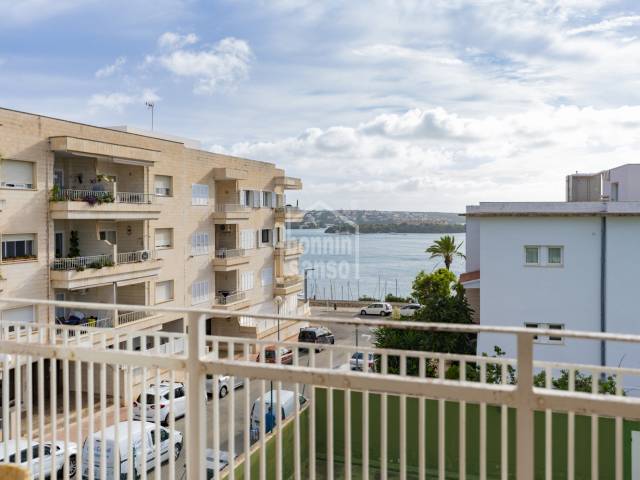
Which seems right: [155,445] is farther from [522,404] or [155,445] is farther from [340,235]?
[340,235]

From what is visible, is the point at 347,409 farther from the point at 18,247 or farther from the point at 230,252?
the point at 230,252

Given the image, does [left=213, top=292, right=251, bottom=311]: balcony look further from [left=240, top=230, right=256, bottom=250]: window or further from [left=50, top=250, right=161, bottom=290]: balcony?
[left=50, top=250, right=161, bottom=290]: balcony

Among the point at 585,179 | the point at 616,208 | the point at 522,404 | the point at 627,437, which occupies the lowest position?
the point at 627,437

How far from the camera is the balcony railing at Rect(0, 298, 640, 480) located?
1.88m

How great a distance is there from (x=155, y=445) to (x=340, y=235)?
225 feet

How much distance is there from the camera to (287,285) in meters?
29.1

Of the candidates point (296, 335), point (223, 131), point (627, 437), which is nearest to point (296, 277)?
point (296, 335)

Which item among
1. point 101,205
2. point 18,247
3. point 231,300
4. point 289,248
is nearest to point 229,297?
point 231,300

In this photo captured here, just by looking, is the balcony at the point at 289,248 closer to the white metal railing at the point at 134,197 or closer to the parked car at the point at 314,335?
the parked car at the point at 314,335

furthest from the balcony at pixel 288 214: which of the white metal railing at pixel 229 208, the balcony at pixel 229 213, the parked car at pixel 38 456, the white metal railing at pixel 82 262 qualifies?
the parked car at pixel 38 456

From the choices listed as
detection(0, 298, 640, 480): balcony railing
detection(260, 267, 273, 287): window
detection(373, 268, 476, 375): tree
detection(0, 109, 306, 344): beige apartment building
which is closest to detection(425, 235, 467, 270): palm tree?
detection(373, 268, 476, 375): tree

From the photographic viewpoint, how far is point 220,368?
2283mm

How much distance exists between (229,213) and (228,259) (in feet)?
6.50

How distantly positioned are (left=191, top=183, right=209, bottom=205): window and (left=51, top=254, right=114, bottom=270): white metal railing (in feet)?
18.7
